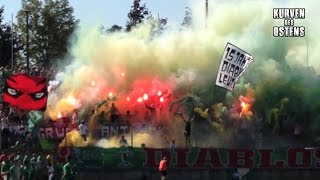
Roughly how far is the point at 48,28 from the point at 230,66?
35441mm

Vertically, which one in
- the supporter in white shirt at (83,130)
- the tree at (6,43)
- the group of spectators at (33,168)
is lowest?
the group of spectators at (33,168)

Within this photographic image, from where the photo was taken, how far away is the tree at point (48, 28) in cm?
6494

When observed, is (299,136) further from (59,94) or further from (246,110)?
(59,94)

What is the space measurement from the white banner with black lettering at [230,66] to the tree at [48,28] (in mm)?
32737

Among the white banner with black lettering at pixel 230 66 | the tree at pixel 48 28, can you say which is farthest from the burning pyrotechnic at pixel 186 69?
the tree at pixel 48 28

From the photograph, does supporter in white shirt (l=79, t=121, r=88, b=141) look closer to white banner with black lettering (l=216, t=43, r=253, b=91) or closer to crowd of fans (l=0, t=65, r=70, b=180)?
crowd of fans (l=0, t=65, r=70, b=180)

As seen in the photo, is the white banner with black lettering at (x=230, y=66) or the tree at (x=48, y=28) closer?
the white banner with black lettering at (x=230, y=66)

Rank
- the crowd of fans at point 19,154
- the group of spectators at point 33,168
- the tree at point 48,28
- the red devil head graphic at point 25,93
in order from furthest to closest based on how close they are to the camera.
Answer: the tree at point 48,28 → the red devil head graphic at point 25,93 → the crowd of fans at point 19,154 → the group of spectators at point 33,168

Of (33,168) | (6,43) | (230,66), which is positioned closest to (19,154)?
Answer: (33,168)

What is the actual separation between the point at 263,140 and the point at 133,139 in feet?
20.6

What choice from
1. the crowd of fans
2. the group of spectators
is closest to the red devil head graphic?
the crowd of fans

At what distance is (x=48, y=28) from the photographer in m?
65.6

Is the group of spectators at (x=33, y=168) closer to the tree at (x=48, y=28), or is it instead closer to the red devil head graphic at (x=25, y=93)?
the red devil head graphic at (x=25, y=93)

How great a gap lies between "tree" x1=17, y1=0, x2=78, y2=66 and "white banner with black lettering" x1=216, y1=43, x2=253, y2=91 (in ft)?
107
